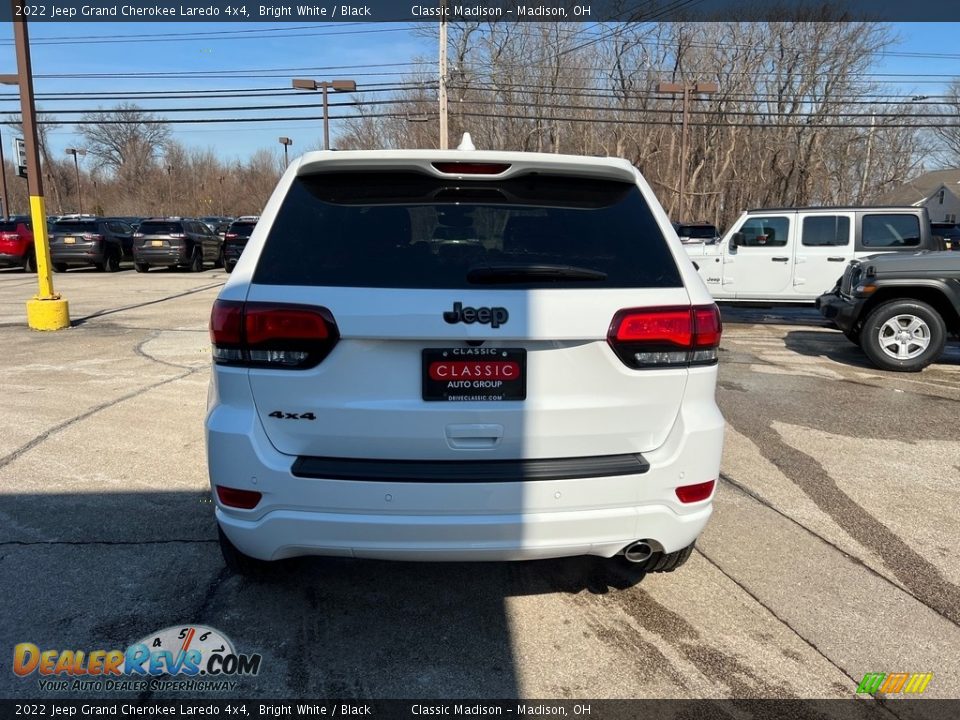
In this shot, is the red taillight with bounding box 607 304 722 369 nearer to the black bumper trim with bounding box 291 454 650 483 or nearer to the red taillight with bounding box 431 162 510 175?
the black bumper trim with bounding box 291 454 650 483

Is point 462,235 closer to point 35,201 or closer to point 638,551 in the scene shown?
point 638,551

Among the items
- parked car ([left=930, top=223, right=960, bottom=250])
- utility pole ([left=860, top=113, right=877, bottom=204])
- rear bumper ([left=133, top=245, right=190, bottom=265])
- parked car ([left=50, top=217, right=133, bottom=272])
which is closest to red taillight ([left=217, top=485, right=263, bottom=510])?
parked car ([left=930, top=223, right=960, bottom=250])

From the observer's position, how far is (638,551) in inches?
108

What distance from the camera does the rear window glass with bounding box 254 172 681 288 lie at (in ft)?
8.11

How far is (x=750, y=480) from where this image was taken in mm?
4656

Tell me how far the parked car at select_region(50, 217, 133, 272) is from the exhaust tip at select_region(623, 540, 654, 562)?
2328 cm

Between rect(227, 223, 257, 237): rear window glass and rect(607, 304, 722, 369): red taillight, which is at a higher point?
rect(227, 223, 257, 237): rear window glass

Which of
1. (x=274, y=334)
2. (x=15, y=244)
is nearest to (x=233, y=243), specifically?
(x=15, y=244)

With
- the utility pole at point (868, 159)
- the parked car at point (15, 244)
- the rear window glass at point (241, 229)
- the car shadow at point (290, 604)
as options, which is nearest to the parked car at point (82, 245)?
the parked car at point (15, 244)

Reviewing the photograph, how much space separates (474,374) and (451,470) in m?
0.35

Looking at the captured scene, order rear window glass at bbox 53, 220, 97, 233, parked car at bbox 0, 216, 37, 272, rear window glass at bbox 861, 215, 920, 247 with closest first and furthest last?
1. rear window glass at bbox 861, 215, 920, 247
2. parked car at bbox 0, 216, 37, 272
3. rear window glass at bbox 53, 220, 97, 233

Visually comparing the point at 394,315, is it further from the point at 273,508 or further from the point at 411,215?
the point at 273,508

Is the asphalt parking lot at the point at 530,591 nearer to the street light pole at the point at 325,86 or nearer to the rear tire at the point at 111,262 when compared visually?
the rear tire at the point at 111,262

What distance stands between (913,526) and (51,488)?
5.18 m
